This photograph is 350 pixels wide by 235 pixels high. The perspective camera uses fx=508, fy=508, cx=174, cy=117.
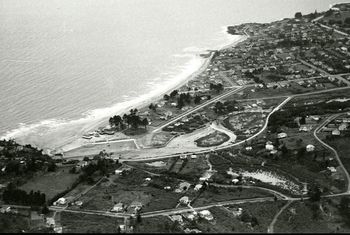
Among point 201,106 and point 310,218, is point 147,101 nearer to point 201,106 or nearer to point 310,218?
point 201,106

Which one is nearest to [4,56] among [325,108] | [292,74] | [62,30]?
[62,30]

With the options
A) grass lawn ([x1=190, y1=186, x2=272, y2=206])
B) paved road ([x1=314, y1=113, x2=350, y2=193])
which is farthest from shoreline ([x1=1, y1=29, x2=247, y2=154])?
paved road ([x1=314, y1=113, x2=350, y2=193])

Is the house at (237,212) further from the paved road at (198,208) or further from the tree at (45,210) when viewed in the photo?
the tree at (45,210)

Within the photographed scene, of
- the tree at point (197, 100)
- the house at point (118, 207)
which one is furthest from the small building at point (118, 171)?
the tree at point (197, 100)

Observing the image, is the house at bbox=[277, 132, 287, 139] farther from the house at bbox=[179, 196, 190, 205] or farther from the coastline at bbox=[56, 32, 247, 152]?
the coastline at bbox=[56, 32, 247, 152]

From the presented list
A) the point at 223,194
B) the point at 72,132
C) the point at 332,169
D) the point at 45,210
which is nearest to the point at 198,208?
the point at 223,194

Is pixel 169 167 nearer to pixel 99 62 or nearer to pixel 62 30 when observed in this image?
pixel 99 62
